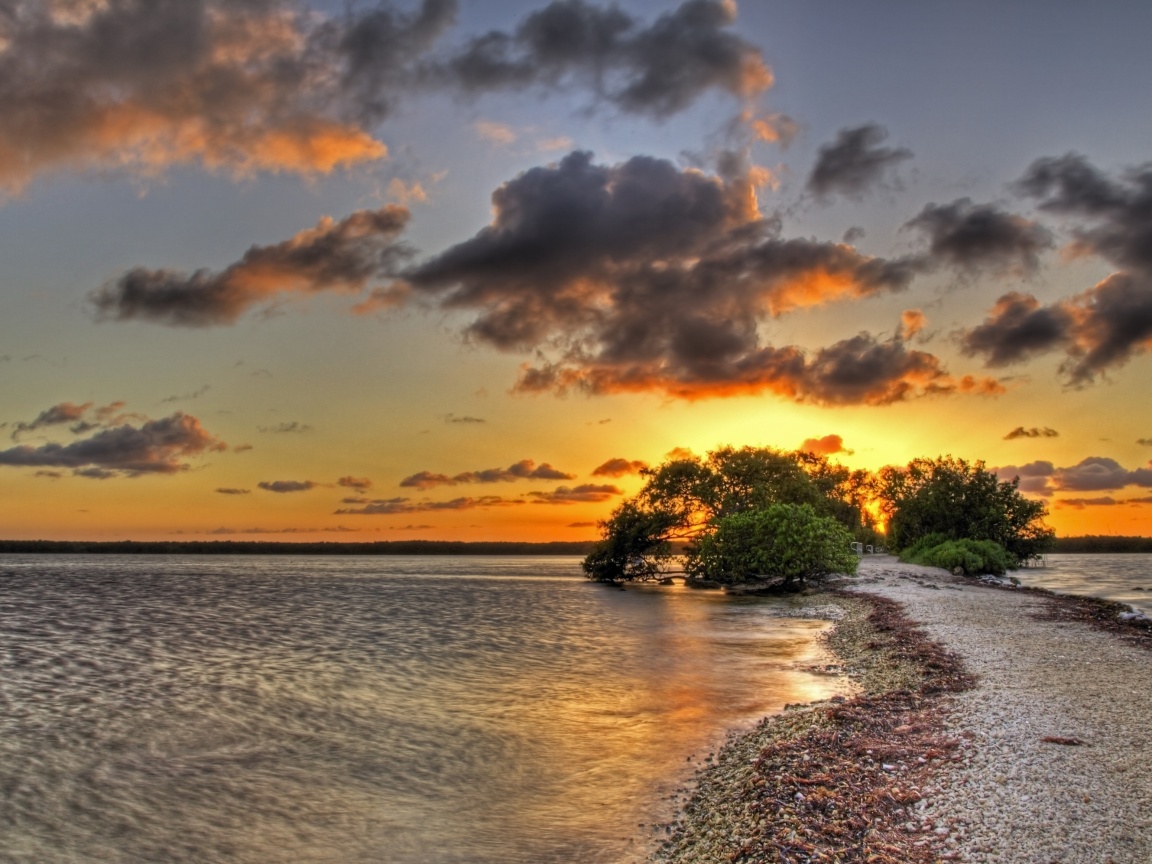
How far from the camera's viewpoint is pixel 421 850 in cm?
908

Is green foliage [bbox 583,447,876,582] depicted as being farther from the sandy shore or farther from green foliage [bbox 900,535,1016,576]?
the sandy shore

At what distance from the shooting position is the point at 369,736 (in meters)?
14.7

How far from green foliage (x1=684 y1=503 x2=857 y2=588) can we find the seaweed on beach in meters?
34.0

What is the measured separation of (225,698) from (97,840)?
9.17 metres

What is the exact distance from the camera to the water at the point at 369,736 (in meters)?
9.64

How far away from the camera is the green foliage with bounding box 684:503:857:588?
159 ft

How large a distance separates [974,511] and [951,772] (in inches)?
2646

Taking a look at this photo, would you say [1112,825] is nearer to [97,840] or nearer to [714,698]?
[714,698]

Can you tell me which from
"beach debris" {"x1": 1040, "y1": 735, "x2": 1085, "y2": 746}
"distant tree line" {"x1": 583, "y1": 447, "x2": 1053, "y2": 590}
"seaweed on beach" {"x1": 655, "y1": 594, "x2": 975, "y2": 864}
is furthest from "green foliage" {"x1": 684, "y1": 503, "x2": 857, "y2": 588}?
"beach debris" {"x1": 1040, "y1": 735, "x2": 1085, "y2": 746}

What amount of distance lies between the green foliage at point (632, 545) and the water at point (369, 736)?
2995 centimetres

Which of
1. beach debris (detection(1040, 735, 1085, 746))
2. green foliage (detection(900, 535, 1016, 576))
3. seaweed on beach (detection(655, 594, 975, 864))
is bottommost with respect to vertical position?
green foliage (detection(900, 535, 1016, 576))

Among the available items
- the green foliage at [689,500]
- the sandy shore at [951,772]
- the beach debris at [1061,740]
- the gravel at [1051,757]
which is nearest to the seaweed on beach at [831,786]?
the sandy shore at [951,772]

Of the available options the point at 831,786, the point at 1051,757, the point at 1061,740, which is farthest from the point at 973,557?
the point at 831,786

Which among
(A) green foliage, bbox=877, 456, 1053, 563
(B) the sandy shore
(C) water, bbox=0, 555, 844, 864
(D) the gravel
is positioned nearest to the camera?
(D) the gravel
